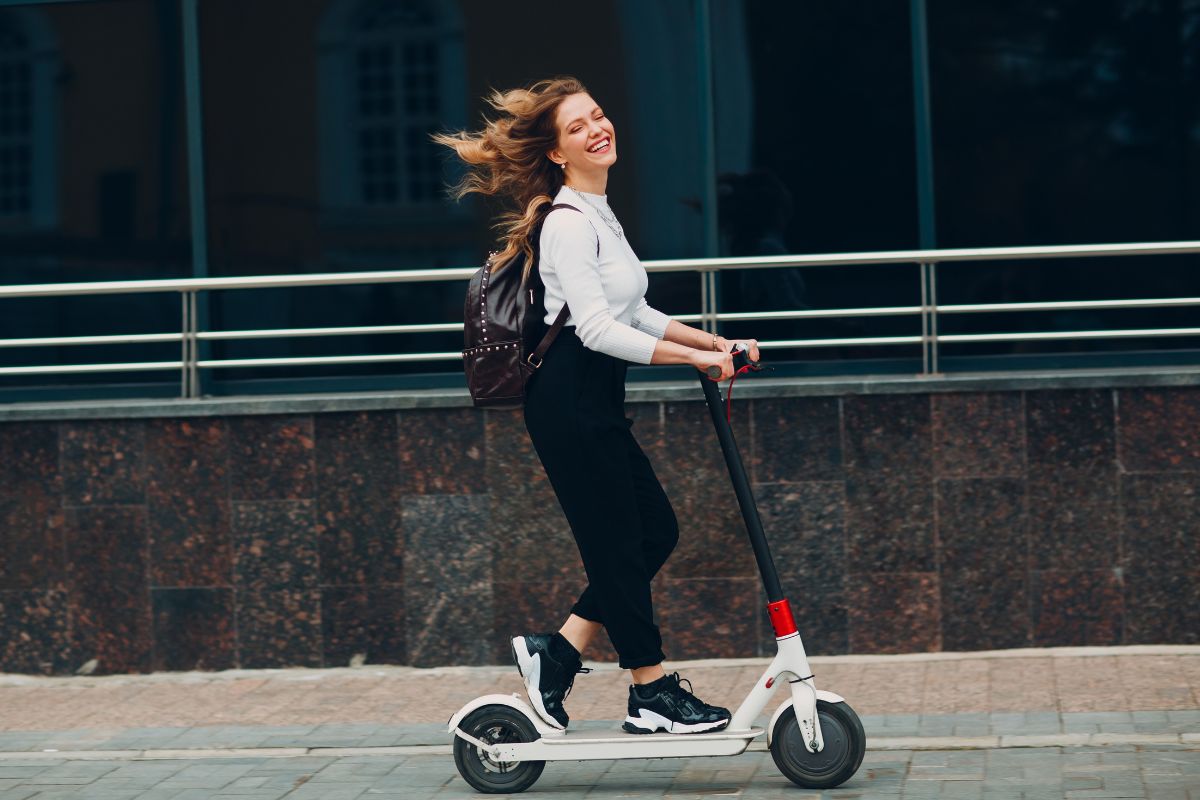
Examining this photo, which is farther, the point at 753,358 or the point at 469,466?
the point at 469,466

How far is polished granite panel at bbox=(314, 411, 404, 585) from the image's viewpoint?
25.1 ft

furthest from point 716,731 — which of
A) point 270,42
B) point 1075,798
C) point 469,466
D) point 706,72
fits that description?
point 270,42

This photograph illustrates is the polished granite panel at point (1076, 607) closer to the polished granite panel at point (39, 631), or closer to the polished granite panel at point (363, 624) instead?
the polished granite panel at point (363, 624)

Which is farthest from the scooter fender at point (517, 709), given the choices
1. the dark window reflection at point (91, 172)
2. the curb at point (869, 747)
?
the dark window reflection at point (91, 172)

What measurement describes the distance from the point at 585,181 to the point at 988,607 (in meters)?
3.08

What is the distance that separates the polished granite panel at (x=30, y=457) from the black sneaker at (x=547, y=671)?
11.1 ft

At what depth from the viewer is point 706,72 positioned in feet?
27.6

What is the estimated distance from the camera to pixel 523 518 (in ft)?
24.8

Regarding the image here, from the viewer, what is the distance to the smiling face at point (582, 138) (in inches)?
205

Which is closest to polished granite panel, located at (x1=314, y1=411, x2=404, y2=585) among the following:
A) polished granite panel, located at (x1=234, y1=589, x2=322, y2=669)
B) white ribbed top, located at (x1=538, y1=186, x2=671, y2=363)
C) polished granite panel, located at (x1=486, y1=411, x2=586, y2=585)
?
polished granite panel, located at (x1=234, y1=589, x2=322, y2=669)

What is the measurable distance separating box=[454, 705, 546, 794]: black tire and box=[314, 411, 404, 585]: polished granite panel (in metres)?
2.41

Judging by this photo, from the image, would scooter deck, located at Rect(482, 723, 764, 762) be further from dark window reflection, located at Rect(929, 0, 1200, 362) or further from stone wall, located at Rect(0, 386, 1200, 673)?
dark window reflection, located at Rect(929, 0, 1200, 362)

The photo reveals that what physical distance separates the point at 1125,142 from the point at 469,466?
352 cm

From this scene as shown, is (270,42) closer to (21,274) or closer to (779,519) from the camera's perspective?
(21,274)
